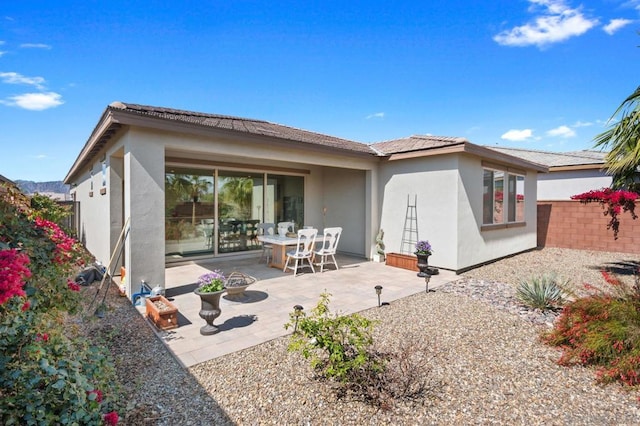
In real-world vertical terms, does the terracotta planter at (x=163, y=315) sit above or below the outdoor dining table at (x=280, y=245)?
below

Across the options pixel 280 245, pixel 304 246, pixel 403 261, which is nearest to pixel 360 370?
pixel 304 246

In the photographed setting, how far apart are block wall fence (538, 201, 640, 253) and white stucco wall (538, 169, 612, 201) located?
8.51 feet

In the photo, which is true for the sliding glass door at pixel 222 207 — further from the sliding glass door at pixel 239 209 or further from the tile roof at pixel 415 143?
the tile roof at pixel 415 143

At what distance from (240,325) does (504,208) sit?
9.05m

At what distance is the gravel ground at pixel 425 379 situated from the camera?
2680mm

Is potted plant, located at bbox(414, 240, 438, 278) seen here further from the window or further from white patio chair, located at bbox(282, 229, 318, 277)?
white patio chair, located at bbox(282, 229, 318, 277)

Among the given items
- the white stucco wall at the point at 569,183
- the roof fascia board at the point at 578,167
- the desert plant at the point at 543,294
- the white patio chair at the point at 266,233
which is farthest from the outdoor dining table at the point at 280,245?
the white stucco wall at the point at 569,183

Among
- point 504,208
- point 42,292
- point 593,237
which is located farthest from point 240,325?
point 593,237

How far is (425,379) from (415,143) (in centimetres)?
730

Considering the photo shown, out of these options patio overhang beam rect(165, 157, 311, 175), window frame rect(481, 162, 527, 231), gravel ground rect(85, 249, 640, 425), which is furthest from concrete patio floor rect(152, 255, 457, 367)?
patio overhang beam rect(165, 157, 311, 175)

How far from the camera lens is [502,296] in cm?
626

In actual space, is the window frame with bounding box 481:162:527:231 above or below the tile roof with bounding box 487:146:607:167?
below

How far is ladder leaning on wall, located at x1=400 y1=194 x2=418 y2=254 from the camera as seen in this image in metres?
8.85

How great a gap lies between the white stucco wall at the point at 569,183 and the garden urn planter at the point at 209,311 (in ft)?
52.7
